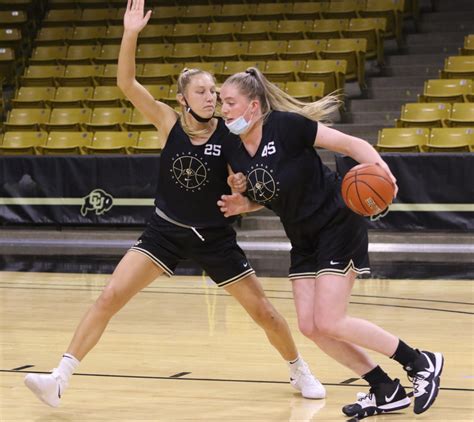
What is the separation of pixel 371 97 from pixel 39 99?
5.43m

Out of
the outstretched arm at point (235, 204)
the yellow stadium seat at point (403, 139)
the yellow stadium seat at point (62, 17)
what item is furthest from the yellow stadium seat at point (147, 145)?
the outstretched arm at point (235, 204)

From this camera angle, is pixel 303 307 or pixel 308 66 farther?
pixel 308 66

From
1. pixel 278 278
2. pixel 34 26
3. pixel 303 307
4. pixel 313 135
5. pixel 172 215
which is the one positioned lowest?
pixel 278 278

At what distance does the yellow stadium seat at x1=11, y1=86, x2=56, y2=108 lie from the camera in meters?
15.8

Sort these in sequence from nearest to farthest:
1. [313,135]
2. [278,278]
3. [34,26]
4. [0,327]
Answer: [313,135] → [0,327] → [278,278] → [34,26]

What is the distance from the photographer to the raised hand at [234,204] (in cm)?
464

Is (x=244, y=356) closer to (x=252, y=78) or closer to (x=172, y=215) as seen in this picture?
(x=172, y=215)

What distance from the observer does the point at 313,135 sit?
4.59 meters

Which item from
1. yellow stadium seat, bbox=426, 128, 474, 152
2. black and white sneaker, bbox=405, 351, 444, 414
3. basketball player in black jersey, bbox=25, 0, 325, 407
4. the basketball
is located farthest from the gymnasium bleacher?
the basketball

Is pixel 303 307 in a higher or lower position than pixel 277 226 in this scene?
higher

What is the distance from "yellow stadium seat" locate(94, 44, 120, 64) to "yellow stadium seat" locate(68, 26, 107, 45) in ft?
1.86

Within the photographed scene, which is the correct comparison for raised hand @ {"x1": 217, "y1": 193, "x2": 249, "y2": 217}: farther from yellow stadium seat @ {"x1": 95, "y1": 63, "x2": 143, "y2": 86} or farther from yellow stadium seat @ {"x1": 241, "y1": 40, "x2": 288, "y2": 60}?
yellow stadium seat @ {"x1": 95, "y1": 63, "x2": 143, "y2": 86}

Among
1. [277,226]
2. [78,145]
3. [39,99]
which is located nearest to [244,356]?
[277,226]

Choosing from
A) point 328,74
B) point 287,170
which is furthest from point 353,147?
point 328,74
